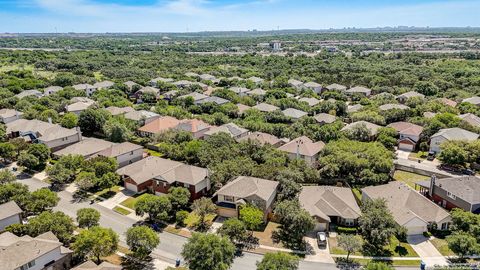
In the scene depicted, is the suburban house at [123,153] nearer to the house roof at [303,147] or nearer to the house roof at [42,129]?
the house roof at [42,129]

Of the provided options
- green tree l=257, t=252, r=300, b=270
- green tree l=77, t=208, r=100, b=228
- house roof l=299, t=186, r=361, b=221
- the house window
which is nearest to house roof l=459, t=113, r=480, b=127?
the house window

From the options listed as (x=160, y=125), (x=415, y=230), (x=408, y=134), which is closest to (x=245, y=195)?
(x=415, y=230)

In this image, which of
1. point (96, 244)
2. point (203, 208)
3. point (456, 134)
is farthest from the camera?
point (456, 134)

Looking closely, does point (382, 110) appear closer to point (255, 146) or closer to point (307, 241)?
point (255, 146)

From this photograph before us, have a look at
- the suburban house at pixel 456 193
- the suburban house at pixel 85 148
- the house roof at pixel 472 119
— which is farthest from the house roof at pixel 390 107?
the suburban house at pixel 85 148

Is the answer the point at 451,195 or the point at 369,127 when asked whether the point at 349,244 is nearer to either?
the point at 451,195

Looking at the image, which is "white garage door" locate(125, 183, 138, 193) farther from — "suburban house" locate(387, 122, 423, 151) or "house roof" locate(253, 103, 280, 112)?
"suburban house" locate(387, 122, 423, 151)
